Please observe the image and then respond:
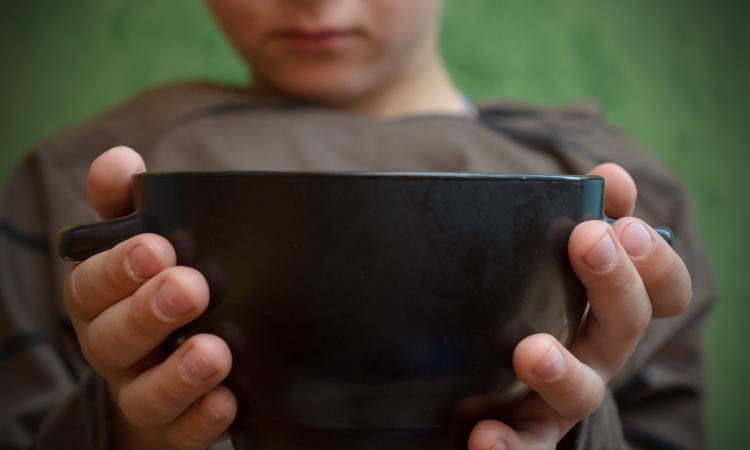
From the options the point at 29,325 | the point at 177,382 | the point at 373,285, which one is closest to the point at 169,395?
the point at 177,382

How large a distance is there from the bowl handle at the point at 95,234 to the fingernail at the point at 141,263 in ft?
0.05

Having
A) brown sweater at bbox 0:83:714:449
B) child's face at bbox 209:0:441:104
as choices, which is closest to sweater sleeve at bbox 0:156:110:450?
brown sweater at bbox 0:83:714:449

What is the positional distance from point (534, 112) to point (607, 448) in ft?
1.37

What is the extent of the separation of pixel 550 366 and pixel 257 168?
372mm

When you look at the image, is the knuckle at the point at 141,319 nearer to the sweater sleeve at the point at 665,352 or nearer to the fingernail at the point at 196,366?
the fingernail at the point at 196,366

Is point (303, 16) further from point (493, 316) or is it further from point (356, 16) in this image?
point (493, 316)

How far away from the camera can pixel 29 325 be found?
0.64m

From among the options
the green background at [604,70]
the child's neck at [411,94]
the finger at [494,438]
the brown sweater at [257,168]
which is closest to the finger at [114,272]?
the finger at [494,438]

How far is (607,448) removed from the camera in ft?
1.50

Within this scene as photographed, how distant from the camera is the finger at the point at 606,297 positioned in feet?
1.07

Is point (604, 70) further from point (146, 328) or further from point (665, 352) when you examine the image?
point (146, 328)

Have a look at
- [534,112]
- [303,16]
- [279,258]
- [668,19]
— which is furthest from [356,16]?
[668,19]

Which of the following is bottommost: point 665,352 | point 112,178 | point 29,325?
point 665,352

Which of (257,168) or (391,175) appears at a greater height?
(391,175)
